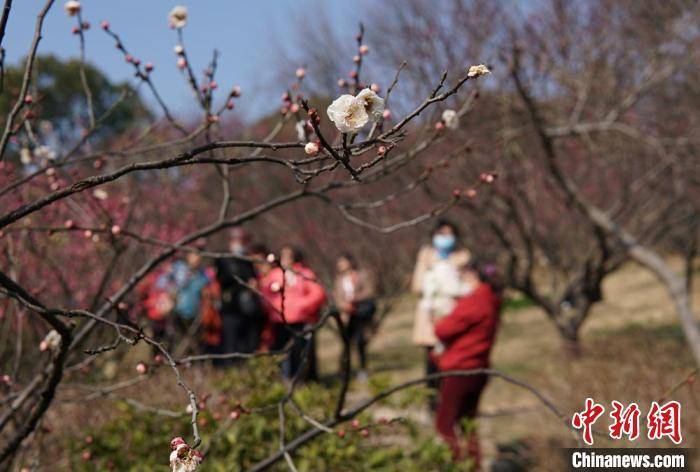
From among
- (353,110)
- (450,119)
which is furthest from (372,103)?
(450,119)

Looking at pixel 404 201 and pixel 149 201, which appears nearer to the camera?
pixel 404 201

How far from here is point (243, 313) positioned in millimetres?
6707

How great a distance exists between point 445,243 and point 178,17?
325cm

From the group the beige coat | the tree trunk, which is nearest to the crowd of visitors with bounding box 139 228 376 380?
the beige coat

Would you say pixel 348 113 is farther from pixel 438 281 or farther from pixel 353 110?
pixel 438 281

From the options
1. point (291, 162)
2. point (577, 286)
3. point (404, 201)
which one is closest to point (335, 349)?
point (404, 201)

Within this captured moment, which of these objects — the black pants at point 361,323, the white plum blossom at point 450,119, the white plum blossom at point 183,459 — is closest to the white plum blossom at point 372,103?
the white plum blossom at point 183,459

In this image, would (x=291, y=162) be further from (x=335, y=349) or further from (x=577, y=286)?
(x=335, y=349)

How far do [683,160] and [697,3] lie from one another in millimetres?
1476

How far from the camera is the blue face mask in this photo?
5.54 metres

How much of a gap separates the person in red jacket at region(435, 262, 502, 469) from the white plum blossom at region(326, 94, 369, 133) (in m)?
3.24

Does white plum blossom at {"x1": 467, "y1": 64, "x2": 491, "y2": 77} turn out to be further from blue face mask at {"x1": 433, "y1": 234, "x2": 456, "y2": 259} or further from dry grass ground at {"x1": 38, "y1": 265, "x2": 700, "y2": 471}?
blue face mask at {"x1": 433, "y1": 234, "x2": 456, "y2": 259}

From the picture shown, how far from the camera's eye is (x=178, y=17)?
106 inches

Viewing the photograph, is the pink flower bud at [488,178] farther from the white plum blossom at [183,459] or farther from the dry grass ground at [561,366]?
the white plum blossom at [183,459]
